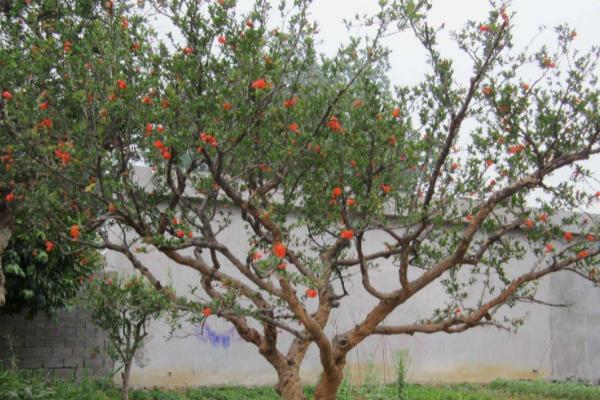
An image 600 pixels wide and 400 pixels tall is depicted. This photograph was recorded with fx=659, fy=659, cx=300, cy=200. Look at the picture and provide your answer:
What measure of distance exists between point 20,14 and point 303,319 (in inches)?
129

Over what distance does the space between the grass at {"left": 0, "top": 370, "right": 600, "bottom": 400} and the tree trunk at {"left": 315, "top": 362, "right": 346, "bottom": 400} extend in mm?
1802

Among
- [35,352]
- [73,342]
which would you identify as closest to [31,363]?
[35,352]

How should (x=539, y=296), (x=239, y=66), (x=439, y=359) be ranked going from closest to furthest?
(x=239, y=66) < (x=439, y=359) < (x=539, y=296)

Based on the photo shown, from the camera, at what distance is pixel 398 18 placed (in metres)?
4.04

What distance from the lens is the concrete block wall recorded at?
6.77 meters

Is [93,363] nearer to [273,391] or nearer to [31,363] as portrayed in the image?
[31,363]

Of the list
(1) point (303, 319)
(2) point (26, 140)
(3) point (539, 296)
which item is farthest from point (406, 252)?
(3) point (539, 296)

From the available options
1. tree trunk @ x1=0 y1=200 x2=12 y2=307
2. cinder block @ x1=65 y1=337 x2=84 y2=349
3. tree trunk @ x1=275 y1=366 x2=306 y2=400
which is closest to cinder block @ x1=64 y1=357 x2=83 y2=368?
cinder block @ x1=65 y1=337 x2=84 y2=349

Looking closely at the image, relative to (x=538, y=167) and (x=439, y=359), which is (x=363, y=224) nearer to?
(x=538, y=167)

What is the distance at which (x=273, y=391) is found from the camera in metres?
7.64

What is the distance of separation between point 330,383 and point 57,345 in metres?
3.55

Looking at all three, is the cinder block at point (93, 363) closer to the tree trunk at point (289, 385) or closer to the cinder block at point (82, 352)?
the cinder block at point (82, 352)

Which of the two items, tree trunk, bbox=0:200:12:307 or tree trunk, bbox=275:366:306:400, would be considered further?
tree trunk, bbox=0:200:12:307

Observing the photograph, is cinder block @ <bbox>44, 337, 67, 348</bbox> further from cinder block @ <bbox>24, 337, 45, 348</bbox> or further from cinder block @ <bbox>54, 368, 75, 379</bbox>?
cinder block @ <bbox>54, 368, 75, 379</bbox>
